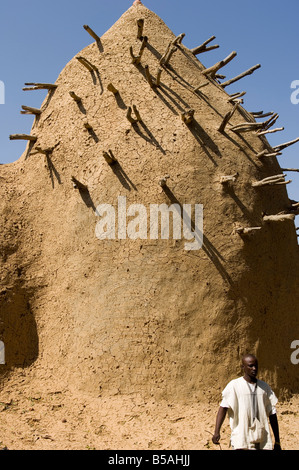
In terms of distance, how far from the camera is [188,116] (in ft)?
23.9

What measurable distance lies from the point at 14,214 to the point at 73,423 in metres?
3.61

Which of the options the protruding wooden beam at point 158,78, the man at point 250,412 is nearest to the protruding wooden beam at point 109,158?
the protruding wooden beam at point 158,78

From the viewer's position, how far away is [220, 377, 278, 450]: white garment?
158 inches

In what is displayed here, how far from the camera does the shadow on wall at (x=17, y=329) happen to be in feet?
23.2

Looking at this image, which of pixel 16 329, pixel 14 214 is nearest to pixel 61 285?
pixel 16 329

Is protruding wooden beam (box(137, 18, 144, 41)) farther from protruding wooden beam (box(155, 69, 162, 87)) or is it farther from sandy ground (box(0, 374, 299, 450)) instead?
sandy ground (box(0, 374, 299, 450))

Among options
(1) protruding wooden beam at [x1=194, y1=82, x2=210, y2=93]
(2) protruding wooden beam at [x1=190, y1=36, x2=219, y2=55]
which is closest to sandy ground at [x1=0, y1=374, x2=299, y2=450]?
(1) protruding wooden beam at [x1=194, y1=82, x2=210, y2=93]

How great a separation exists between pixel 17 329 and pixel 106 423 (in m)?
2.15

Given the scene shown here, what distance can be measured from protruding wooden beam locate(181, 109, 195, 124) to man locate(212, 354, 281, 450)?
168 inches

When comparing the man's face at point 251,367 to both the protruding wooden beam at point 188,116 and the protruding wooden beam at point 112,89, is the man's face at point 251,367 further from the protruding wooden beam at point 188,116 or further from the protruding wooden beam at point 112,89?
the protruding wooden beam at point 112,89

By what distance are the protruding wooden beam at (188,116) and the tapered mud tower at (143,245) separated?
1.9 inches

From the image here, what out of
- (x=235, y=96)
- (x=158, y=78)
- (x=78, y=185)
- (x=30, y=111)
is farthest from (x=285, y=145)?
(x=30, y=111)

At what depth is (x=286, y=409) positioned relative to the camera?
6750 millimetres

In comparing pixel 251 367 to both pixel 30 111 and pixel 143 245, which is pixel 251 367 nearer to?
pixel 143 245
